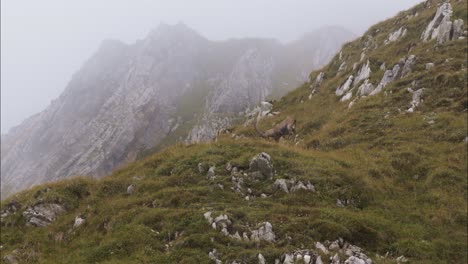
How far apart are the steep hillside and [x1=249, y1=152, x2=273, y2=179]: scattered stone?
0.06 metres

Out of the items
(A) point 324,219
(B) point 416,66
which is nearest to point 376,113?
(B) point 416,66

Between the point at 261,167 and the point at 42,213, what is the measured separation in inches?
469

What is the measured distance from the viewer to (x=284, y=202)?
20844 millimetres

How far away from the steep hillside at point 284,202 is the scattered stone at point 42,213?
0.07 metres

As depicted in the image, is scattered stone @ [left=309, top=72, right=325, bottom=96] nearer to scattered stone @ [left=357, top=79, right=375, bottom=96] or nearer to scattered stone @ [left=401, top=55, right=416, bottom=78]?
scattered stone @ [left=357, top=79, right=375, bottom=96]

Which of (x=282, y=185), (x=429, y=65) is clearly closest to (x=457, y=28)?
(x=429, y=65)

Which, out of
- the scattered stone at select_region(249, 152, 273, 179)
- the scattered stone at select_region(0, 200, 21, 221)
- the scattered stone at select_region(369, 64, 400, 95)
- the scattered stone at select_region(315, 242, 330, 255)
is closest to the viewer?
the scattered stone at select_region(315, 242, 330, 255)

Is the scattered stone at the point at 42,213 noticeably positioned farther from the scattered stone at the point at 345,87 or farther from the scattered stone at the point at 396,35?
the scattered stone at the point at 396,35

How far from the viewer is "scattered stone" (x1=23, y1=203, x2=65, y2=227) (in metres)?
21.8

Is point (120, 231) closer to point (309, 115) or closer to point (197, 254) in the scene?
point (197, 254)

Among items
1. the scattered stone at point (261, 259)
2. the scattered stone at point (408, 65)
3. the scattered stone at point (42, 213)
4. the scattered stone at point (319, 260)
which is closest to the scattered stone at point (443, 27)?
the scattered stone at point (408, 65)

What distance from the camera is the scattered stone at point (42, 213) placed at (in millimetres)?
21812

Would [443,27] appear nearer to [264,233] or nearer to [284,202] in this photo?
[284,202]

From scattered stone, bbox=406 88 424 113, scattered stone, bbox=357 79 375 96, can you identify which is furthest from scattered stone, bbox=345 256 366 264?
scattered stone, bbox=357 79 375 96
